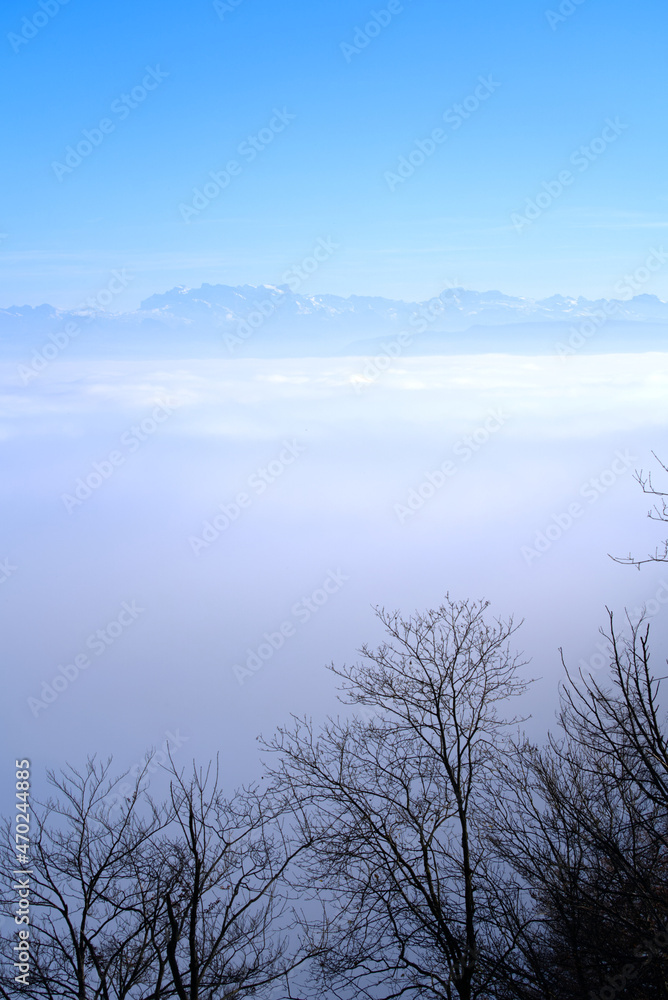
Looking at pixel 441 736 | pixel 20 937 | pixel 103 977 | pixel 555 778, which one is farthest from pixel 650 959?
pixel 20 937

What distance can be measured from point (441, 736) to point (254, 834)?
1972 centimetres

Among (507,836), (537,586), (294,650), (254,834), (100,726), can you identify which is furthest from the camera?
(537,586)

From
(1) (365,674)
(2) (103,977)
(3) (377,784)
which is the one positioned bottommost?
(2) (103,977)

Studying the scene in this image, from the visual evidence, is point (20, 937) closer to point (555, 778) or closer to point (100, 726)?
point (555, 778)

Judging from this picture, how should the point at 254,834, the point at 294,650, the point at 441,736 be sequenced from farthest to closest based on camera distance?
1. the point at 294,650
2. the point at 254,834
3. the point at 441,736

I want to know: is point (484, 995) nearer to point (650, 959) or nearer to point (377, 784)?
point (377, 784)

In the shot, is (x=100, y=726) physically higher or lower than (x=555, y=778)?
higher

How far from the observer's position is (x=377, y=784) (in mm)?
13578

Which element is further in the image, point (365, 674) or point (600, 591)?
point (600, 591)

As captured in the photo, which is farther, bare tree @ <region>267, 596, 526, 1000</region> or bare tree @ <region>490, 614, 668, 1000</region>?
bare tree @ <region>267, 596, 526, 1000</region>

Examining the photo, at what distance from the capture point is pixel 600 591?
191 metres

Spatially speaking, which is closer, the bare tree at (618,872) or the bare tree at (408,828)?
the bare tree at (618,872)

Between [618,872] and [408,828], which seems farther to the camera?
[408,828]

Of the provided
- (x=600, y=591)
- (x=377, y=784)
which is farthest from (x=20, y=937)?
(x=600, y=591)
